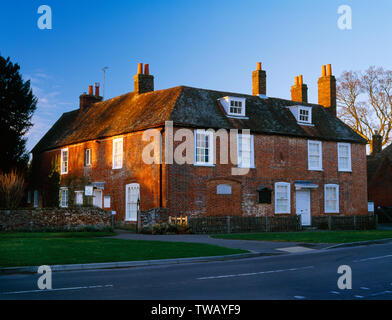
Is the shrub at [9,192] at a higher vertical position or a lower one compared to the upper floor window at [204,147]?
lower

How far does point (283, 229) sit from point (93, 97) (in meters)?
20.9

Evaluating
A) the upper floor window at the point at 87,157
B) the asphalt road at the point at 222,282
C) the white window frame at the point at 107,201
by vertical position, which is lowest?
the asphalt road at the point at 222,282

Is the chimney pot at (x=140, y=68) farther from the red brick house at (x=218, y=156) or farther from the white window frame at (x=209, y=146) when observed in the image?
the white window frame at (x=209, y=146)

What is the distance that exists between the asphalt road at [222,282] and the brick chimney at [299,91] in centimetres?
2531

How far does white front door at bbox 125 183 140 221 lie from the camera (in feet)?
94.8

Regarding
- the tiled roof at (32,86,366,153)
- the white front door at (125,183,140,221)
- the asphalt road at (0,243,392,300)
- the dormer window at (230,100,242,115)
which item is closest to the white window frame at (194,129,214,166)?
the tiled roof at (32,86,366,153)

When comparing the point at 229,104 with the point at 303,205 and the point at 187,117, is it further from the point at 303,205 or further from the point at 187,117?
the point at 303,205

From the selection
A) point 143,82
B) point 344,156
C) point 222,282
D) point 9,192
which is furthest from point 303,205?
point 222,282

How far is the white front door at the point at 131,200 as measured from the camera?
28.9m

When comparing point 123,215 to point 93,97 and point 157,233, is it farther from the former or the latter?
point 93,97

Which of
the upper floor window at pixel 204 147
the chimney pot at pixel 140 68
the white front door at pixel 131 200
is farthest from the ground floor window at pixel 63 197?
the upper floor window at pixel 204 147

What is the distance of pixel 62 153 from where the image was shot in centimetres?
3672

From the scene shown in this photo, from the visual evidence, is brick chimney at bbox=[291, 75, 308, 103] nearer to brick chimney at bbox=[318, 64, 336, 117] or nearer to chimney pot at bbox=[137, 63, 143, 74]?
brick chimney at bbox=[318, 64, 336, 117]

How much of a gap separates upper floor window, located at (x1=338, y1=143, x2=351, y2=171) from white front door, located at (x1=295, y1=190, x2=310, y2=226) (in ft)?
12.4
